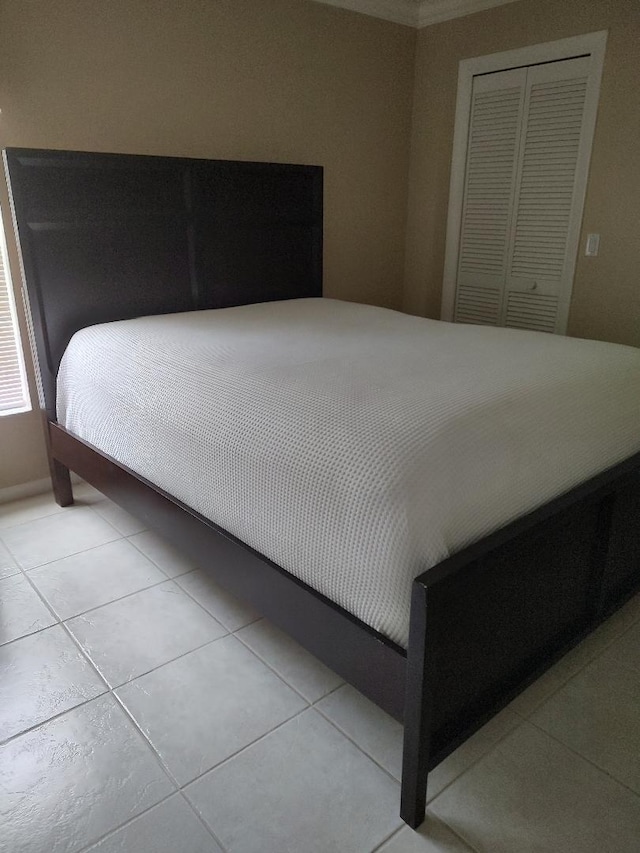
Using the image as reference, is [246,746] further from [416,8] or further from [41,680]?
[416,8]

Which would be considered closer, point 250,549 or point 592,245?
point 250,549

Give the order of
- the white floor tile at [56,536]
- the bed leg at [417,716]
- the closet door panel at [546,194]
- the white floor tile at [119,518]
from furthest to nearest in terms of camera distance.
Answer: the closet door panel at [546,194] < the white floor tile at [119,518] < the white floor tile at [56,536] < the bed leg at [417,716]

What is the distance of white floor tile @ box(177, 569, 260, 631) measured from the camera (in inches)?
73.9

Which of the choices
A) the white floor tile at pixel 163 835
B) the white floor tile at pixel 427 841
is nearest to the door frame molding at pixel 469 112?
the white floor tile at pixel 427 841

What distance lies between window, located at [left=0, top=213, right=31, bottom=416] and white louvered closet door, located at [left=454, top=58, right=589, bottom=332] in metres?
2.34

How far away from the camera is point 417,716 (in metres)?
1.15

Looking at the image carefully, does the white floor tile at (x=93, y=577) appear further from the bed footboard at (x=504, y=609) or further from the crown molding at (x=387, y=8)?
the crown molding at (x=387, y=8)

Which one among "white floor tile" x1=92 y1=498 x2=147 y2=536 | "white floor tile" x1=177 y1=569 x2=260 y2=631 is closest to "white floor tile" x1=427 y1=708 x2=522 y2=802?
"white floor tile" x1=177 y1=569 x2=260 y2=631

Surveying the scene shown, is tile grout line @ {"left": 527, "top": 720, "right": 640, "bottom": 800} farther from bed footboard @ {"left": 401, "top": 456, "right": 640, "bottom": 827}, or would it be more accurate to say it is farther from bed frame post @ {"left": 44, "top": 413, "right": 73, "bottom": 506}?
bed frame post @ {"left": 44, "top": 413, "right": 73, "bottom": 506}

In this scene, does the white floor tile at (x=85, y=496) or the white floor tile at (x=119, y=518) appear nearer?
the white floor tile at (x=119, y=518)

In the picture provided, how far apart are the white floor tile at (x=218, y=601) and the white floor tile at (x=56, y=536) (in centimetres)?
46

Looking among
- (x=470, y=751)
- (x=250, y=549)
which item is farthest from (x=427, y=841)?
(x=250, y=549)

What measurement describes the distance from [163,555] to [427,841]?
1337 mm

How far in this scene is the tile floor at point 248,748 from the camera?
1229 millimetres
